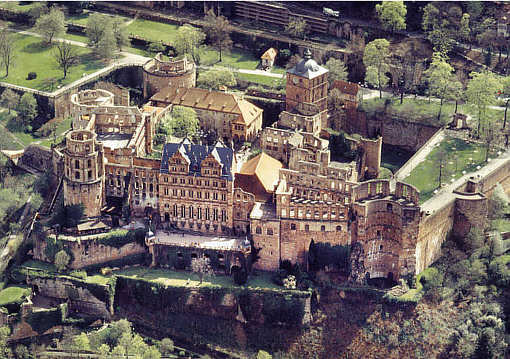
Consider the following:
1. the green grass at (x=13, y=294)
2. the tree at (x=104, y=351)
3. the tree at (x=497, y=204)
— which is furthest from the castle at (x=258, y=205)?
the tree at (x=104, y=351)

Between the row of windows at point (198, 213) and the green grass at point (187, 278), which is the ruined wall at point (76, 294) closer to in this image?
the green grass at point (187, 278)

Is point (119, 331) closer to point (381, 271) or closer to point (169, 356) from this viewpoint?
point (169, 356)

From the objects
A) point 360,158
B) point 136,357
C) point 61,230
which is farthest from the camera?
point 360,158

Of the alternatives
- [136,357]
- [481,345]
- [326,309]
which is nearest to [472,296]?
[481,345]

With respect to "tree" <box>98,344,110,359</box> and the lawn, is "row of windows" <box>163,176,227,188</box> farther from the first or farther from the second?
the lawn

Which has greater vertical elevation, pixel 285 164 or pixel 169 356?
pixel 285 164

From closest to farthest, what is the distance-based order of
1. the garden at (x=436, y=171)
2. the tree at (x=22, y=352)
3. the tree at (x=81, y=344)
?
the tree at (x=81, y=344) < the tree at (x=22, y=352) < the garden at (x=436, y=171)

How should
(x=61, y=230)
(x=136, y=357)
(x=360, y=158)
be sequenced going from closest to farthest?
(x=136, y=357), (x=61, y=230), (x=360, y=158)

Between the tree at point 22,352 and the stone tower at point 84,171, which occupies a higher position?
the stone tower at point 84,171
